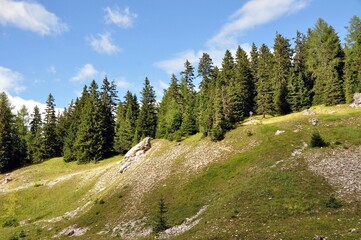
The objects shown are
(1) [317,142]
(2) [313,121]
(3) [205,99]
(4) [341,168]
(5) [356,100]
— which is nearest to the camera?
(4) [341,168]

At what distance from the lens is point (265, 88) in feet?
299

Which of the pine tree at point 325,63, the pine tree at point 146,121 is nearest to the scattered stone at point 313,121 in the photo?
the pine tree at point 325,63

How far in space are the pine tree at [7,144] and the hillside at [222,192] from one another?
25.4 metres

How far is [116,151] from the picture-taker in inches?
3947

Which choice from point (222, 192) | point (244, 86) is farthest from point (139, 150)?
point (244, 86)

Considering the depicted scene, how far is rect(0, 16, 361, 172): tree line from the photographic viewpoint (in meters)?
80.5

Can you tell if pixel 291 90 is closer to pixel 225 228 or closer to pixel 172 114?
pixel 172 114

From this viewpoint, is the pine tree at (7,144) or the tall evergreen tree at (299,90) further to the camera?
the pine tree at (7,144)

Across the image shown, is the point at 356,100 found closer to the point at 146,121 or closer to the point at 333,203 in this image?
the point at 333,203

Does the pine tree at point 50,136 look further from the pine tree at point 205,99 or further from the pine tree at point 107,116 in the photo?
the pine tree at point 205,99

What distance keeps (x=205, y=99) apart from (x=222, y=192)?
1842 inches

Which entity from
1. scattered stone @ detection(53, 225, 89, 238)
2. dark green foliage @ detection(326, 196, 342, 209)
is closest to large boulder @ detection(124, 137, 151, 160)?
scattered stone @ detection(53, 225, 89, 238)

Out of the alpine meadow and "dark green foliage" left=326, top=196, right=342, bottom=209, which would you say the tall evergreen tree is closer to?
the alpine meadow

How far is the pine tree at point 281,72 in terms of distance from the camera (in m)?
90.9
